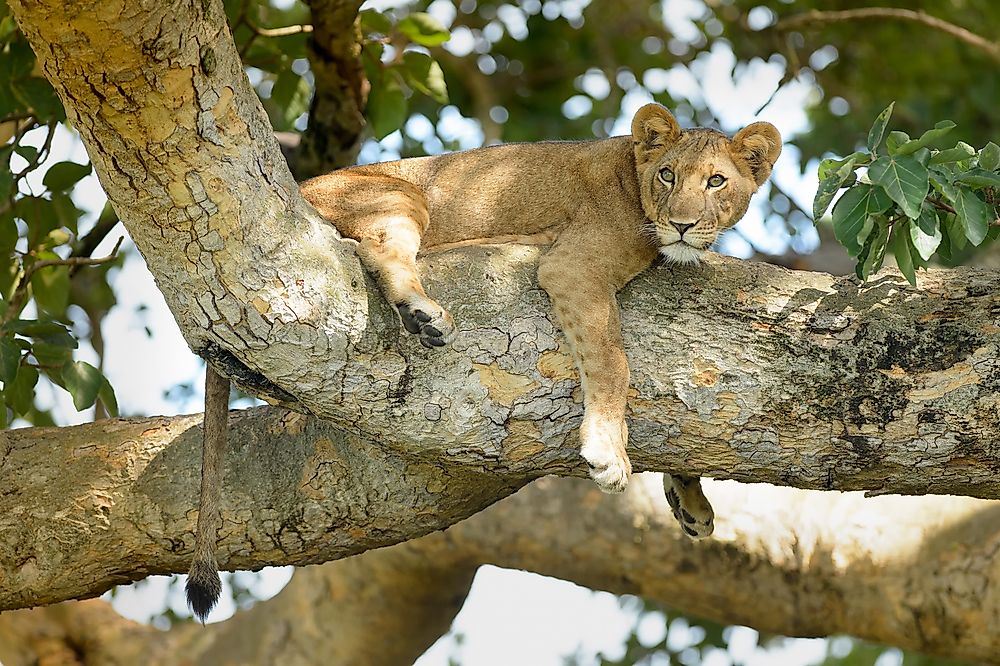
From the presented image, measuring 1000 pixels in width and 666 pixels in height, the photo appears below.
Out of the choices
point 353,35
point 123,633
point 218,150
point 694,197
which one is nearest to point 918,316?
point 694,197

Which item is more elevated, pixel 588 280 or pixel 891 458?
pixel 588 280

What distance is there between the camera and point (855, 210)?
3.36 m

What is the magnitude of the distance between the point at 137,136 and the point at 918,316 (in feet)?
7.54

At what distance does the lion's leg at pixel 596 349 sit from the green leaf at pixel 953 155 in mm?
1057

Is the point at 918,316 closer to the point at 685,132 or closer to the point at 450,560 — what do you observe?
the point at 685,132

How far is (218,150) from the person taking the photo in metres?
3.11

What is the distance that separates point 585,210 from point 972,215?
1.42 m

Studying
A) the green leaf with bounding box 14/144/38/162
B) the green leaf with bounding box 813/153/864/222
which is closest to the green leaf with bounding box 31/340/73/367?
the green leaf with bounding box 14/144/38/162

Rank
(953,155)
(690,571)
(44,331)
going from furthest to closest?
(690,571)
(44,331)
(953,155)

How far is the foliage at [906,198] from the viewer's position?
3.26 metres

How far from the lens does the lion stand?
3.61m

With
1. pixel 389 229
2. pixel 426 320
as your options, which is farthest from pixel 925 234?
pixel 389 229

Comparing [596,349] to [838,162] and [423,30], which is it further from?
[423,30]

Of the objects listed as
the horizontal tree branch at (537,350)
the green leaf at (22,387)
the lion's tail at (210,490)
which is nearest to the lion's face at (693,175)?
the horizontal tree branch at (537,350)
